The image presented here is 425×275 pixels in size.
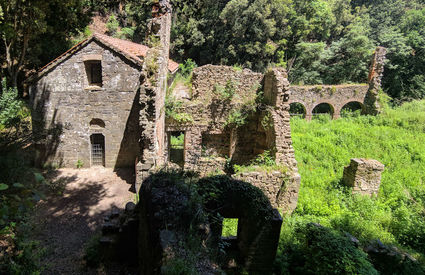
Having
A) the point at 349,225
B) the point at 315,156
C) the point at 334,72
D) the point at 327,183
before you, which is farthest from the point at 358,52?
the point at 349,225

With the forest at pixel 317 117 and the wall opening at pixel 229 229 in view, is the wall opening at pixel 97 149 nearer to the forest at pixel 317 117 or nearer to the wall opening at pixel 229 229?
the forest at pixel 317 117

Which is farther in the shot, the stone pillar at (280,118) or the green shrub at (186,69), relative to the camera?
the green shrub at (186,69)

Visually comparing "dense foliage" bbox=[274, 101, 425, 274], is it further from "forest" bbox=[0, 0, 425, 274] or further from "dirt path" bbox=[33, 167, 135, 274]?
"dirt path" bbox=[33, 167, 135, 274]

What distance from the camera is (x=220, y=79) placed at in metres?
11.2

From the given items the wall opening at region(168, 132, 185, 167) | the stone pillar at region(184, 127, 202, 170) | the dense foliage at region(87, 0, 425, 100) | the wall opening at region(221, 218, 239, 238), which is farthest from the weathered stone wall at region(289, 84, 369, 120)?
the wall opening at region(221, 218, 239, 238)

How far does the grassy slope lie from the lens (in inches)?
314

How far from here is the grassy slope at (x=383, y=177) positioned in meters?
7.98

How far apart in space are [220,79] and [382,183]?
8.92 m

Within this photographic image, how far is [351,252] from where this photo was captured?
537 centimetres

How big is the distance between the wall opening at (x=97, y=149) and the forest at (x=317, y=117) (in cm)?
242

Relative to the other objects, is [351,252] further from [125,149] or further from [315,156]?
[125,149]

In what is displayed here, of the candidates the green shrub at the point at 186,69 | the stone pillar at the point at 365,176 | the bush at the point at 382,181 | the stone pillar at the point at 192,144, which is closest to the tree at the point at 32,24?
the green shrub at the point at 186,69

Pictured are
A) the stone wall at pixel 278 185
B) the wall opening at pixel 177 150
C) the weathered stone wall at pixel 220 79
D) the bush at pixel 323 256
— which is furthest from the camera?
the wall opening at pixel 177 150

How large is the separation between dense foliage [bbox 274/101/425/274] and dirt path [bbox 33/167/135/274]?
220 inches
